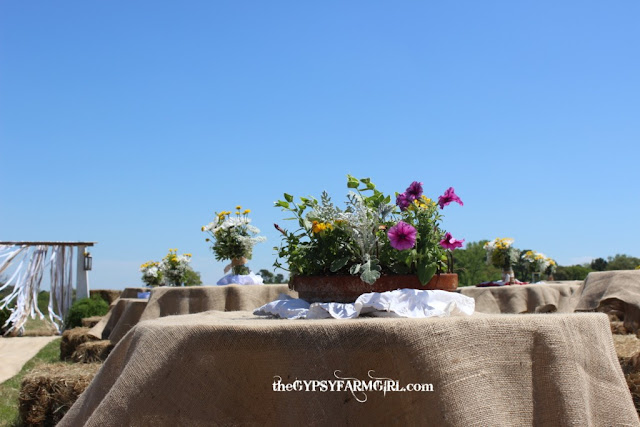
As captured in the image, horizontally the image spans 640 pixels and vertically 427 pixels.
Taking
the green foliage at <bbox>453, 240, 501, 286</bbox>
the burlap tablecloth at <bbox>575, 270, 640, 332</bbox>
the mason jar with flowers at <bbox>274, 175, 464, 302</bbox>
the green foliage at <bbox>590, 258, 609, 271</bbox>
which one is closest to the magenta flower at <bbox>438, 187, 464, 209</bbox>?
the mason jar with flowers at <bbox>274, 175, 464, 302</bbox>

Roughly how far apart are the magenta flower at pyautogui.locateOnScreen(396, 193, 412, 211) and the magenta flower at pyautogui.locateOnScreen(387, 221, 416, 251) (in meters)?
0.30

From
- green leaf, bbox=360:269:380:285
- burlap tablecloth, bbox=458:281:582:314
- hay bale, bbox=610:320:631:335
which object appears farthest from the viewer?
burlap tablecloth, bbox=458:281:582:314

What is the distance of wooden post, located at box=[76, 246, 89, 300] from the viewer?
14.6 meters

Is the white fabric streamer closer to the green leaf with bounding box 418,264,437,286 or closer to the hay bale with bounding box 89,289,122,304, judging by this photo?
the hay bale with bounding box 89,289,122,304

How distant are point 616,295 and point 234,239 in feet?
12.5

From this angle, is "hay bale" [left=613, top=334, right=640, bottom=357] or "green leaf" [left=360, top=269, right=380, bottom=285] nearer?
"green leaf" [left=360, top=269, right=380, bottom=285]

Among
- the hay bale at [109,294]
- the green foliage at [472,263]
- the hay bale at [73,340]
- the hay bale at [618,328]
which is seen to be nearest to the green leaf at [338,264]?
the hay bale at [618,328]

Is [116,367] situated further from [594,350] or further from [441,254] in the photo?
[594,350]

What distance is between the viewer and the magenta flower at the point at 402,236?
2189 mm

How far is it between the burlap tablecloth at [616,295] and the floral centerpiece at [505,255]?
→ 138cm

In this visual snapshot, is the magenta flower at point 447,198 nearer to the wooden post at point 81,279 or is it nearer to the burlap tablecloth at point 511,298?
the burlap tablecloth at point 511,298

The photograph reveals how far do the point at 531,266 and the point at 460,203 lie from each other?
686cm

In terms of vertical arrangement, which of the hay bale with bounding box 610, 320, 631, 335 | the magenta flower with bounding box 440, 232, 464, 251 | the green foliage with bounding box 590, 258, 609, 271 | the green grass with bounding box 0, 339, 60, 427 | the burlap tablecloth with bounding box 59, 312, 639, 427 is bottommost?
the green grass with bounding box 0, 339, 60, 427

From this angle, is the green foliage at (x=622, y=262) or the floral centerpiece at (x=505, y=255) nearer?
the floral centerpiece at (x=505, y=255)
